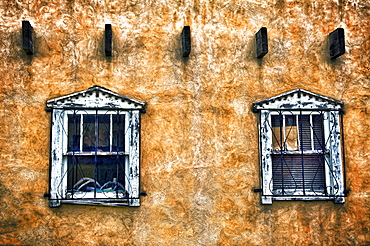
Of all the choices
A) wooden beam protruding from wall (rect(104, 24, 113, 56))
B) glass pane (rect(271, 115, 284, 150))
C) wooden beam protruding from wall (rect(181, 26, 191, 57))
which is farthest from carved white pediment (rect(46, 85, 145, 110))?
glass pane (rect(271, 115, 284, 150))

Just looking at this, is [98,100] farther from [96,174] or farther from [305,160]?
[305,160]

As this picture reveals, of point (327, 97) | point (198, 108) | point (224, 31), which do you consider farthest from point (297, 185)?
point (224, 31)

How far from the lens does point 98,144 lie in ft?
19.5

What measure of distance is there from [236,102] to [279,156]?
106 centimetres

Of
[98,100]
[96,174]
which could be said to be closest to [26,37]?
[98,100]

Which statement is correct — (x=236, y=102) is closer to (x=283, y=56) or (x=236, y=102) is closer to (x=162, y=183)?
(x=283, y=56)

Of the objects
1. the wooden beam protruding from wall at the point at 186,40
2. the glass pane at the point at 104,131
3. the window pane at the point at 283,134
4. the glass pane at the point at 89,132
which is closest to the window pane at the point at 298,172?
the window pane at the point at 283,134

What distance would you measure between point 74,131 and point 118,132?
65cm

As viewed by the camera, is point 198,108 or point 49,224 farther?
point 198,108

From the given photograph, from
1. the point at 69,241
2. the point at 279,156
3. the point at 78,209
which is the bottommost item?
the point at 69,241

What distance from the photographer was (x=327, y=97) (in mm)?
6160

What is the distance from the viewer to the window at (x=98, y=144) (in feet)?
19.0

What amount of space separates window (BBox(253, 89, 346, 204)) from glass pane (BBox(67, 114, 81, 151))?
2.68m

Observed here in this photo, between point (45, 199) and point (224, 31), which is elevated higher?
point (224, 31)
